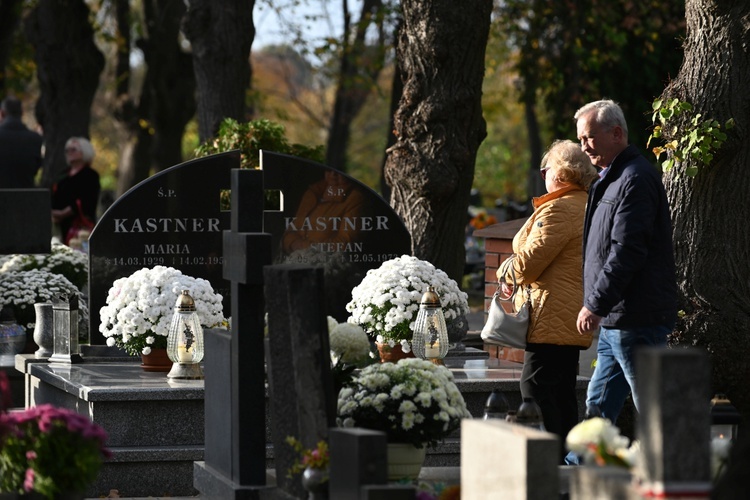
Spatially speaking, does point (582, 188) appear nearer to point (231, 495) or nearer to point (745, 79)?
point (745, 79)

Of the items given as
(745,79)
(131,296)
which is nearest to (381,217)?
(131,296)

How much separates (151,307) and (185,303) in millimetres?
467

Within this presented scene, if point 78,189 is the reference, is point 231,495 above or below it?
below

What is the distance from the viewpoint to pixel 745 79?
26.9ft

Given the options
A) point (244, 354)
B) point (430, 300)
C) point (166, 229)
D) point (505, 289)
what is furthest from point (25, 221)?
point (244, 354)

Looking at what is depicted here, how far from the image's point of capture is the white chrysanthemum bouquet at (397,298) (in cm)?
827

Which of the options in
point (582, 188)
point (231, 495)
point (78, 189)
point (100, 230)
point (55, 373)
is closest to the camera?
point (231, 495)

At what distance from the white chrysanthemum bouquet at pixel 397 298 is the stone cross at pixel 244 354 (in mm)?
2171

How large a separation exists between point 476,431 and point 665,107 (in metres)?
4.14

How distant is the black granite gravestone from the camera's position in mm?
10250

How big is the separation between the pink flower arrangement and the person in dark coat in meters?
8.78

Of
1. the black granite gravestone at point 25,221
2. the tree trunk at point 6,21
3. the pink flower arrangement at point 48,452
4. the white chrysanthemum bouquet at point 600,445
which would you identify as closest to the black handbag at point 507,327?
the pink flower arrangement at point 48,452

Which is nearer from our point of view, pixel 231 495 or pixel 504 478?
pixel 504 478

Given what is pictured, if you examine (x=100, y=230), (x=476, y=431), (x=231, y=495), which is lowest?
(x=231, y=495)
